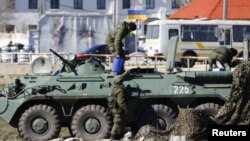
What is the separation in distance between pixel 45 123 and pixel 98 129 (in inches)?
46.9

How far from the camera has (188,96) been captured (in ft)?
60.2

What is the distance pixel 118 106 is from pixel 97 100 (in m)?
0.65

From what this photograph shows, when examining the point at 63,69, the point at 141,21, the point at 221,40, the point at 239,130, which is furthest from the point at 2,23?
the point at 239,130

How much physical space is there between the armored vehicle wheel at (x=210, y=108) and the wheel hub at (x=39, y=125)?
340 cm

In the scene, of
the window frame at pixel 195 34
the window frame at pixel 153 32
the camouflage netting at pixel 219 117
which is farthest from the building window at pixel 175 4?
the camouflage netting at pixel 219 117

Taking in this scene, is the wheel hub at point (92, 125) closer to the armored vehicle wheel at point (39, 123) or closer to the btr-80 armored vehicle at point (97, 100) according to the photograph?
the btr-80 armored vehicle at point (97, 100)

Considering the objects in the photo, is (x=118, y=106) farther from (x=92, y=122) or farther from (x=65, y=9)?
(x=65, y=9)

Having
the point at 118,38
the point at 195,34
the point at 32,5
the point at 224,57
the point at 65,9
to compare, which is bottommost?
the point at 224,57

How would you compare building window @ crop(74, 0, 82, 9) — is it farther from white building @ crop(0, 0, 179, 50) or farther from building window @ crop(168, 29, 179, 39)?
building window @ crop(168, 29, 179, 39)

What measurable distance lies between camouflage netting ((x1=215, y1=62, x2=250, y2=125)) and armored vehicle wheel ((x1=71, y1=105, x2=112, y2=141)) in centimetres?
250

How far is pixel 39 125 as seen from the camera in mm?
18312

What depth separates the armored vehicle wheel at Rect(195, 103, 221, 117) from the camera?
Answer: 18.2 meters

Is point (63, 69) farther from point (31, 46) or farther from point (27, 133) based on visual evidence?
point (31, 46)

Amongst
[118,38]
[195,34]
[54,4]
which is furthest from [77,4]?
[118,38]
